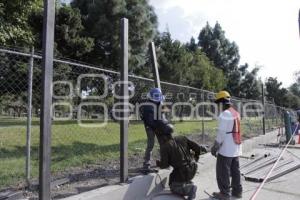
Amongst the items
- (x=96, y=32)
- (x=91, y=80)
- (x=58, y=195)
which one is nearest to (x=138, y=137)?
(x=91, y=80)

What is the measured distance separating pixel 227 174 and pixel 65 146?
15.5 feet

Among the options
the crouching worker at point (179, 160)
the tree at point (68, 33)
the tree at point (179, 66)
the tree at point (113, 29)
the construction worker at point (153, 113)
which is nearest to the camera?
the crouching worker at point (179, 160)

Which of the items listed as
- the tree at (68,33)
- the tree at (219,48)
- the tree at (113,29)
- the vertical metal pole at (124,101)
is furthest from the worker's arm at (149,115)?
the tree at (219,48)

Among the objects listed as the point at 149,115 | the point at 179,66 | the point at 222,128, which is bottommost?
the point at 222,128

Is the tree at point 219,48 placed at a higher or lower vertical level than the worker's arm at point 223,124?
higher

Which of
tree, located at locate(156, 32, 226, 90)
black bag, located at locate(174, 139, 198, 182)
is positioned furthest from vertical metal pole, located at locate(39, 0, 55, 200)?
tree, located at locate(156, 32, 226, 90)

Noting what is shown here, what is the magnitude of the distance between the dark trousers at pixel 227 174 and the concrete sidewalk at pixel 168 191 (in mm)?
315

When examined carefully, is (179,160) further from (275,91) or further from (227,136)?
(275,91)

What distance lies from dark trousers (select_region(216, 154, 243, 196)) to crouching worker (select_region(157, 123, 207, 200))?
0.56m

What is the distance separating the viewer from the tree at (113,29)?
26.4 meters

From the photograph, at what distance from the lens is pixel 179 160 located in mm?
6137

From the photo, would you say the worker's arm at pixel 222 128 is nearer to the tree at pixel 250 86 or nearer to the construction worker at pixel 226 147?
the construction worker at pixel 226 147

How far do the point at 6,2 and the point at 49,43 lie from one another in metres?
10.6

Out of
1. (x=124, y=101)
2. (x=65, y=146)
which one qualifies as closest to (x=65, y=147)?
(x=65, y=146)
